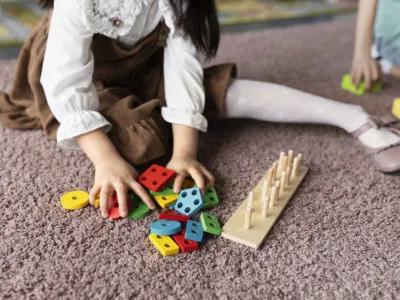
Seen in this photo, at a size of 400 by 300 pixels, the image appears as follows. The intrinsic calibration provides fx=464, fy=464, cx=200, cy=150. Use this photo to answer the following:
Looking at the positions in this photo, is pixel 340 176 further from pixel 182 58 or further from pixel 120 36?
pixel 120 36

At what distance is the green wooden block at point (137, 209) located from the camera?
0.70m

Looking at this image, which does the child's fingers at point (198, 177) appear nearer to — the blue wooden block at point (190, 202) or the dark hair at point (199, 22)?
the blue wooden block at point (190, 202)

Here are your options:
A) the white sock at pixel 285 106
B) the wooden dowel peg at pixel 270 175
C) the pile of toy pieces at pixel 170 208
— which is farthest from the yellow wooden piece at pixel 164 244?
the white sock at pixel 285 106

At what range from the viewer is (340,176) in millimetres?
833

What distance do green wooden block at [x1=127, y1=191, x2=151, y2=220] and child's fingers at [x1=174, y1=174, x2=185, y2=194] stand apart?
0.06 m

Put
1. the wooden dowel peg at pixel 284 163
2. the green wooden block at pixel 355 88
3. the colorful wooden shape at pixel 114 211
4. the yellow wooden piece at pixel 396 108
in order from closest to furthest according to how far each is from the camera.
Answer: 1. the colorful wooden shape at pixel 114 211
2. the wooden dowel peg at pixel 284 163
3. the yellow wooden piece at pixel 396 108
4. the green wooden block at pixel 355 88

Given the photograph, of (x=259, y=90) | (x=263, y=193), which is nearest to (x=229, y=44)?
(x=259, y=90)

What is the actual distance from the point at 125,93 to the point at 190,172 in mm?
247

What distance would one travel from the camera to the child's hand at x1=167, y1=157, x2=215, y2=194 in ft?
2.45

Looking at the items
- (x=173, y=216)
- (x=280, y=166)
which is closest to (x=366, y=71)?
(x=280, y=166)

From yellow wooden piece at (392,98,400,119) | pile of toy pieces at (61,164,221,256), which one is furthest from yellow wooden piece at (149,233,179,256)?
yellow wooden piece at (392,98,400,119)

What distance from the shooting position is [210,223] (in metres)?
0.68

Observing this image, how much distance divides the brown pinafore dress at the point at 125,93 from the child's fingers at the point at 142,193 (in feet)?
0.27

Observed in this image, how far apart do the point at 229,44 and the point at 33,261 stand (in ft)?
3.26
